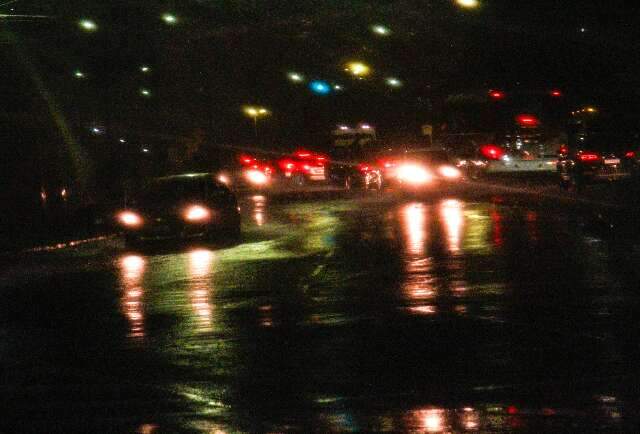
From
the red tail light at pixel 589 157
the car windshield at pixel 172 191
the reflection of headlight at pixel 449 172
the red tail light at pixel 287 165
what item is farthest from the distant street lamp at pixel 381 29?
the car windshield at pixel 172 191

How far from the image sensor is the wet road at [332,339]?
7945mm

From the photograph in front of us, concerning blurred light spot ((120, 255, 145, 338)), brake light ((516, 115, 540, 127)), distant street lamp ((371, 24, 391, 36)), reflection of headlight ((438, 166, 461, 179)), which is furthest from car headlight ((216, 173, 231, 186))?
brake light ((516, 115, 540, 127))

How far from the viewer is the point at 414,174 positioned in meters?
41.1

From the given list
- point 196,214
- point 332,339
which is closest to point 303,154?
point 196,214

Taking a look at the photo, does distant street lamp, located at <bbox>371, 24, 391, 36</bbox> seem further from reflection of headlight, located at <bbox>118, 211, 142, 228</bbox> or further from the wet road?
the wet road

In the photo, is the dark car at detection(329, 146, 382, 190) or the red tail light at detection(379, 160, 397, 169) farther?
the dark car at detection(329, 146, 382, 190)

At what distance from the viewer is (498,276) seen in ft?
50.8

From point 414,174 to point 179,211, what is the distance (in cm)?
1924

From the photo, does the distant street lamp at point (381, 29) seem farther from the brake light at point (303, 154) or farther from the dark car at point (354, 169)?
the dark car at point (354, 169)

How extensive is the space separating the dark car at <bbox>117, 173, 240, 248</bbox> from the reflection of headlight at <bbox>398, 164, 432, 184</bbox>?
1771 centimetres

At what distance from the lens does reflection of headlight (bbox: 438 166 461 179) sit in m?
41.8

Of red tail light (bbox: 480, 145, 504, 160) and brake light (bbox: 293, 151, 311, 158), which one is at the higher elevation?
brake light (bbox: 293, 151, 311, 158)

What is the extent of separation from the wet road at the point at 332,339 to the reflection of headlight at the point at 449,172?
67.8 feet

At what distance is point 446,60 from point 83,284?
4572 cm
